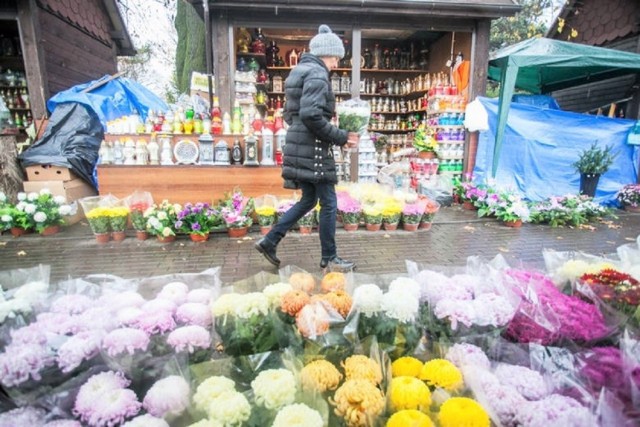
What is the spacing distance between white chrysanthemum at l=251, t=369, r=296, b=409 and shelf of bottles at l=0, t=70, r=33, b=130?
1011cm

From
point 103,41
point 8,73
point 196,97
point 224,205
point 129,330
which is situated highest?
point 103,41

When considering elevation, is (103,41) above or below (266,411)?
above

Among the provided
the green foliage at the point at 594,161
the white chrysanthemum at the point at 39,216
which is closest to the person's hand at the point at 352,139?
the white chrysanthemum at the point at 39,216

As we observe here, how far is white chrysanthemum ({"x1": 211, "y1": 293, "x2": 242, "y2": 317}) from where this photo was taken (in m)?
1.17

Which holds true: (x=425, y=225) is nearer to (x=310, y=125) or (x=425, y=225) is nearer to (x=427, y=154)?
(x=427, y=154)

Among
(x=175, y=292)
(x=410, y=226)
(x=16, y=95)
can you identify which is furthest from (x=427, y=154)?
(x=16, y=95)

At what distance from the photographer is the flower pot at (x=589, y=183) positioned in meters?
6.86

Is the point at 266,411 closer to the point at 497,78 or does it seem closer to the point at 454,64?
the point at 454,64

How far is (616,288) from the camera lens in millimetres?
1375

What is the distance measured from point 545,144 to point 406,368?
24.4 feet

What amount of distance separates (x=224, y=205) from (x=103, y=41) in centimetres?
845

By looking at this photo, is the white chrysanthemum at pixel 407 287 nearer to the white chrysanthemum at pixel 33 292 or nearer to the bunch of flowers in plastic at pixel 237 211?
the white chrysanthemum at pixel 33 292

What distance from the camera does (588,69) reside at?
8070 mm

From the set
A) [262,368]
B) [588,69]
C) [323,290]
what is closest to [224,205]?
[323,290]
